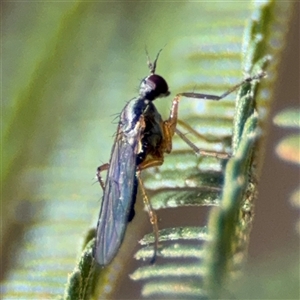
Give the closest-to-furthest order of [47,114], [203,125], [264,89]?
1. [264,89]
2. [203,125]
3. [47,114]

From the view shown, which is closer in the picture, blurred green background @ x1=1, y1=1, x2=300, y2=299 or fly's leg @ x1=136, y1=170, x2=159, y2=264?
fly's leg @ x1=136, y1=170, x2=159, y2=264

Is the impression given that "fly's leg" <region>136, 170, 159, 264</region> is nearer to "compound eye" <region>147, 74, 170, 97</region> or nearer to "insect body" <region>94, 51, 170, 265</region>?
"insect body" <region>94, 51, 170, 265</region>

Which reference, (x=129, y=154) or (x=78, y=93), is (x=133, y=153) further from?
(x=78, y=93)

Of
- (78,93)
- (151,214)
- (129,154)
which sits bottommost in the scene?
(151,214)

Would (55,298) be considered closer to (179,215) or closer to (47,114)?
(179,215)

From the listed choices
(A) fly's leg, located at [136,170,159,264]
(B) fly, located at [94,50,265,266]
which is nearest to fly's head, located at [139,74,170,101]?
(B) fly, located at [94,50,265,266]

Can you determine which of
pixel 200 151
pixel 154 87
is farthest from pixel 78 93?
pixel 200 151

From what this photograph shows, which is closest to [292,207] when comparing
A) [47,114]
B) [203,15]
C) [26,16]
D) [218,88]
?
[218,88]
